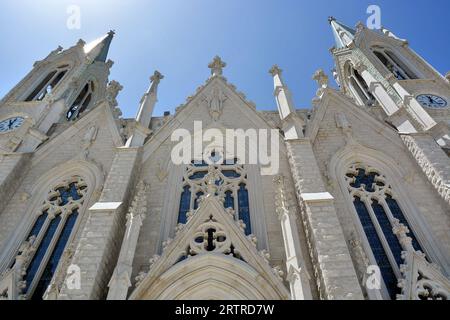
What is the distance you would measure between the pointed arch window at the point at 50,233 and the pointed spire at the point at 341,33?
20.6 metres

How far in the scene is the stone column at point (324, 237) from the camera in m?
8.05

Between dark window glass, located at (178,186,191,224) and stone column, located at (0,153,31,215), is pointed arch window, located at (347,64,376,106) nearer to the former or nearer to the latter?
dark window glass, located at (178,186,191,224)

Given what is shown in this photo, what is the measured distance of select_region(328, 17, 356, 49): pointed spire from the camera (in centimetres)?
2650

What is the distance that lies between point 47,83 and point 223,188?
15.5 m

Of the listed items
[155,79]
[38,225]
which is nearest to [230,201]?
[38,225]

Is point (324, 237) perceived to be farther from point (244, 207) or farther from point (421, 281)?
point (244, 207)

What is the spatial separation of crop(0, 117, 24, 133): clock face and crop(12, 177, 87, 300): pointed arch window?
5.95 metres

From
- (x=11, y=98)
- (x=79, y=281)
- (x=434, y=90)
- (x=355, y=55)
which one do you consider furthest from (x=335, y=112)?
(x=11, y=98)

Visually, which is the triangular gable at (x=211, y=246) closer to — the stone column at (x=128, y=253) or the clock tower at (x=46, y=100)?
the stone column at (x=128, y=253)

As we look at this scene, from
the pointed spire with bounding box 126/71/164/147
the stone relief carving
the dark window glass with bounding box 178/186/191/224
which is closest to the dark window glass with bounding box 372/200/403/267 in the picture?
the dark window glass with bounding box 178/186/191/224

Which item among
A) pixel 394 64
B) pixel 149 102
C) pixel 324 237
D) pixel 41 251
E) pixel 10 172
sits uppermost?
pixel 394 64

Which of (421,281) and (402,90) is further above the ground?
(402,90)

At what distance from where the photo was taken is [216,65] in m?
19.7

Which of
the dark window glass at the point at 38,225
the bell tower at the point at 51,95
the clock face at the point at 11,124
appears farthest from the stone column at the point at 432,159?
the clock face at the point at 11,124
